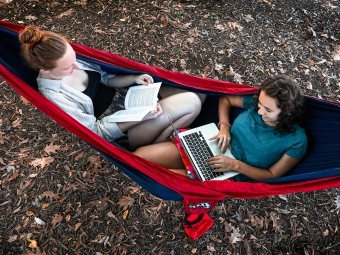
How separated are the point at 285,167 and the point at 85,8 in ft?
9.81

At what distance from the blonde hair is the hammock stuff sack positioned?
18 cm

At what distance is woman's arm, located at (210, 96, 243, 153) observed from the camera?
2230 millimetres

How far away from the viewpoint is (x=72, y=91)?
6.88 ft

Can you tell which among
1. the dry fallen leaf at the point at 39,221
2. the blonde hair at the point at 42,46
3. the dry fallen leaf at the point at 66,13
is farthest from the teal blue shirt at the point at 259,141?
the dry fallen leaf at the point at 66,13

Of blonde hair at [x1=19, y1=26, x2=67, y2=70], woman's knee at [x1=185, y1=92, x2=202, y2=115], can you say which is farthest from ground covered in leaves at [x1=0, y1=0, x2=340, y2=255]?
blonde hair at [x1=19, y1=26, x2=67, y2=70]

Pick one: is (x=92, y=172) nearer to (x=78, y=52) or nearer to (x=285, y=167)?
(x=78, y=52)

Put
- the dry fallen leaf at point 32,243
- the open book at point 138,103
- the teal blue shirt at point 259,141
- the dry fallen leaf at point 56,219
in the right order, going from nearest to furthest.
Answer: the teal blue shirt at point 259,141 → the open book at point 138,103 → the dry fallen leaf at point 32,243 → the dry fallen leaf at point 56,219

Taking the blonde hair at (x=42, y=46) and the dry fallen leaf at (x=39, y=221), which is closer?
the blonde hair at (x=42, y=46)

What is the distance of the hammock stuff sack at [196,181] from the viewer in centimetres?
185

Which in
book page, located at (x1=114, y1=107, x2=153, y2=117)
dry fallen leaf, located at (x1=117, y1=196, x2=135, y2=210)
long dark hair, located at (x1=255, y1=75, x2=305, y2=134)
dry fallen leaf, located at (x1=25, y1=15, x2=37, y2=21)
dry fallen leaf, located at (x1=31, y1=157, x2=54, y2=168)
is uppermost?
long dark hair, located at (x1=255, y1=75, x2=305, y2=134)

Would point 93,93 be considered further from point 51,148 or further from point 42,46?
point 51,148

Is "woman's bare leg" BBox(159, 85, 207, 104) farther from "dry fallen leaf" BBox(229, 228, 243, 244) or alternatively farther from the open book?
"dry fallen leaf" BBox(229, 228, 243, 244)

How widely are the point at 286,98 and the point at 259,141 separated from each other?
340 mm

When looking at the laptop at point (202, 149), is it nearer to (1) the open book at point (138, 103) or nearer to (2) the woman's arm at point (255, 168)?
(2) the woman's arm at point (255, 168)
